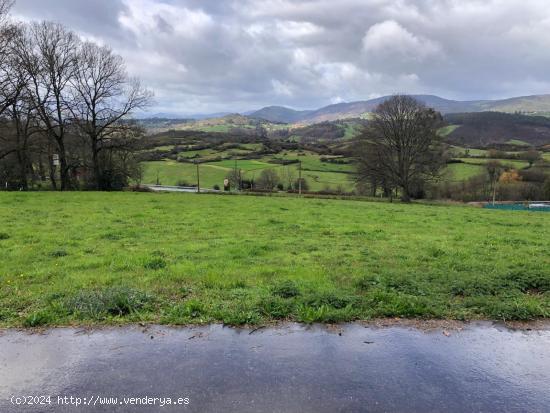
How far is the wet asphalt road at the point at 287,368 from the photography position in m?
4.55

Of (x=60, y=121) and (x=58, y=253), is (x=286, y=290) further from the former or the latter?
(x=60, y=121)

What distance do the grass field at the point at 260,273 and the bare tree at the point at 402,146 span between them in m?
34.1

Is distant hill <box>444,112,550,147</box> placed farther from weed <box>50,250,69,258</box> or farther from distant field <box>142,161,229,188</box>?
weed <box>50,250,69,258</box>

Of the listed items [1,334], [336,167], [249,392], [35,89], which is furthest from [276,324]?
[336,167]

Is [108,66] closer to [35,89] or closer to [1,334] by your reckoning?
[35,89]

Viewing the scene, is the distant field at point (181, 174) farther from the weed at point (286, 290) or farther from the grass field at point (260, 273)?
the weed at point (286, 290)

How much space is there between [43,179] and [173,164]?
150 feet

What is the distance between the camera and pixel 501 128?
163 m

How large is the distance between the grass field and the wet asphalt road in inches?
25.1

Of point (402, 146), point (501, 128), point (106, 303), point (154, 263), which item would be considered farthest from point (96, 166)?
point (501, 128)

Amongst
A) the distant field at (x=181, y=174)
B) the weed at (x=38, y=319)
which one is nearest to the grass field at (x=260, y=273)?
the weed at (x=38, y=319)

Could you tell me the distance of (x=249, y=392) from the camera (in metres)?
4.67

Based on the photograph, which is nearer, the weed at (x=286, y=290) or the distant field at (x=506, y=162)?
the weed at (x=286, y=290)

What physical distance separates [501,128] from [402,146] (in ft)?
445
